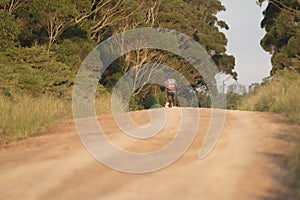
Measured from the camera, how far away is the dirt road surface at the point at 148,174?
4.99 m

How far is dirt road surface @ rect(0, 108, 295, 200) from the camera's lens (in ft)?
16.4

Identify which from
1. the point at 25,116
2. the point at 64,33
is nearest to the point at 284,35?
the point at 64,33

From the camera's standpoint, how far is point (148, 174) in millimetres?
5723

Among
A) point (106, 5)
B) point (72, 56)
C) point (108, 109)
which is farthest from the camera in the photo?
point (106, 5)

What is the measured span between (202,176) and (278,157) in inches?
50.2

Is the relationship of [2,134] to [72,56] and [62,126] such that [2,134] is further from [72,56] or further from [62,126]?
[72,56]

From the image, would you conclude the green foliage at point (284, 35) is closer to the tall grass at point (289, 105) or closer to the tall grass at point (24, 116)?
the tall grass at point (289, 105)

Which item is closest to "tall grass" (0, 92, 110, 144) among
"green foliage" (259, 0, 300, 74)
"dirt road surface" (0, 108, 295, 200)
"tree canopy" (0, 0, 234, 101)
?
"dirt road surface" (0, 108, 295, 200)

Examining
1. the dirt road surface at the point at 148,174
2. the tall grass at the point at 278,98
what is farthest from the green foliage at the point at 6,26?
the dirt road surface at the point at 148,174

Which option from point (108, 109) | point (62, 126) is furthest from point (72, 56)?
point (62, 126)

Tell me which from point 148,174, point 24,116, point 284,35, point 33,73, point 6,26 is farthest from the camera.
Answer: point 284,35

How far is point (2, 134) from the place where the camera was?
878cm

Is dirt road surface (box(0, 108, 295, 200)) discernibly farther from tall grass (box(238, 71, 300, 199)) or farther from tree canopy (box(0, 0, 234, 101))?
tree canopy (box(0, 0, 234, 101))

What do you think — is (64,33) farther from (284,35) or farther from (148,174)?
(148,174)
